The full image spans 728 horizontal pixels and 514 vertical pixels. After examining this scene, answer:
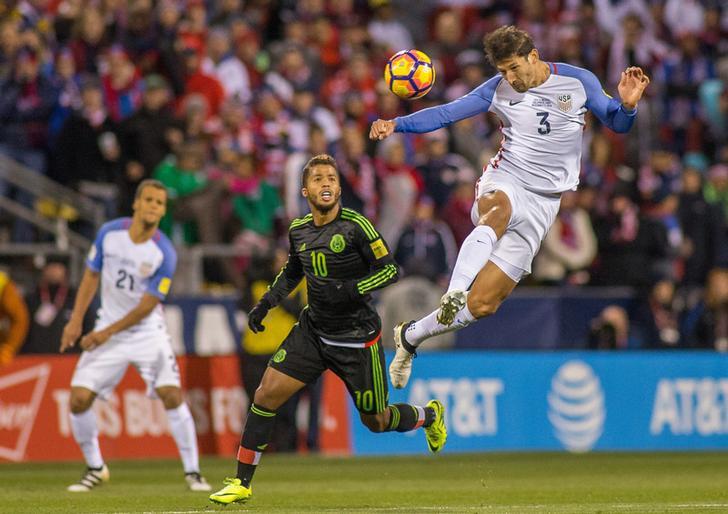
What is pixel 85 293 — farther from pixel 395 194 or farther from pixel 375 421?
pixel 395 194

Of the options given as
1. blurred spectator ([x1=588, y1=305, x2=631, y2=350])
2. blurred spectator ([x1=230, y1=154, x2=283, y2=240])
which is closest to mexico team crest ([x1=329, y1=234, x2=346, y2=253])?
blurred spectator ([x1=230, y1=154, x2=283, y2=240])

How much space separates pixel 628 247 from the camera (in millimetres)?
19797

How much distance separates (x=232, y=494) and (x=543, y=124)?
358cm

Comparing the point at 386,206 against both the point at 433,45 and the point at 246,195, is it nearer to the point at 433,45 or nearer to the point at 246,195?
the point at 246,195

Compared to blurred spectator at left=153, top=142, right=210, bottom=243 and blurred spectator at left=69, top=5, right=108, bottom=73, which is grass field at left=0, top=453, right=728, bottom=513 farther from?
blurred spectator at left=69, top=5, right=108, bottom=73

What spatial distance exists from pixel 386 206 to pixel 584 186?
2950 mm

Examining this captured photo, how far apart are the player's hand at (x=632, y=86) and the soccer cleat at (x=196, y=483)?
16.1 feet

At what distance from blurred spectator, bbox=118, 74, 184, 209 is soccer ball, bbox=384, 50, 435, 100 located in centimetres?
815

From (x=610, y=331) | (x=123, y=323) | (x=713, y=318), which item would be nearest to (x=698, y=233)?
(x=713, y=318)

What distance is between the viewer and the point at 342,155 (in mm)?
19312

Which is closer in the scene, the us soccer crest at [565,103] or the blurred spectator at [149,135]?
the us soccer crest at [565,103]

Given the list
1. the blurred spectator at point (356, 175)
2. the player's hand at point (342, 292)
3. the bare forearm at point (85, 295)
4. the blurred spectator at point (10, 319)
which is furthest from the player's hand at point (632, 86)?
the blurred spectator at point (356, 175)

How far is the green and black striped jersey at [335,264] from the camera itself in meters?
10.8

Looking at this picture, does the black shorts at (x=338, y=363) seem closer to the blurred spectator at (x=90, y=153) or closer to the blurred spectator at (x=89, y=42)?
the blurred spectator at (x=90, y=153)
